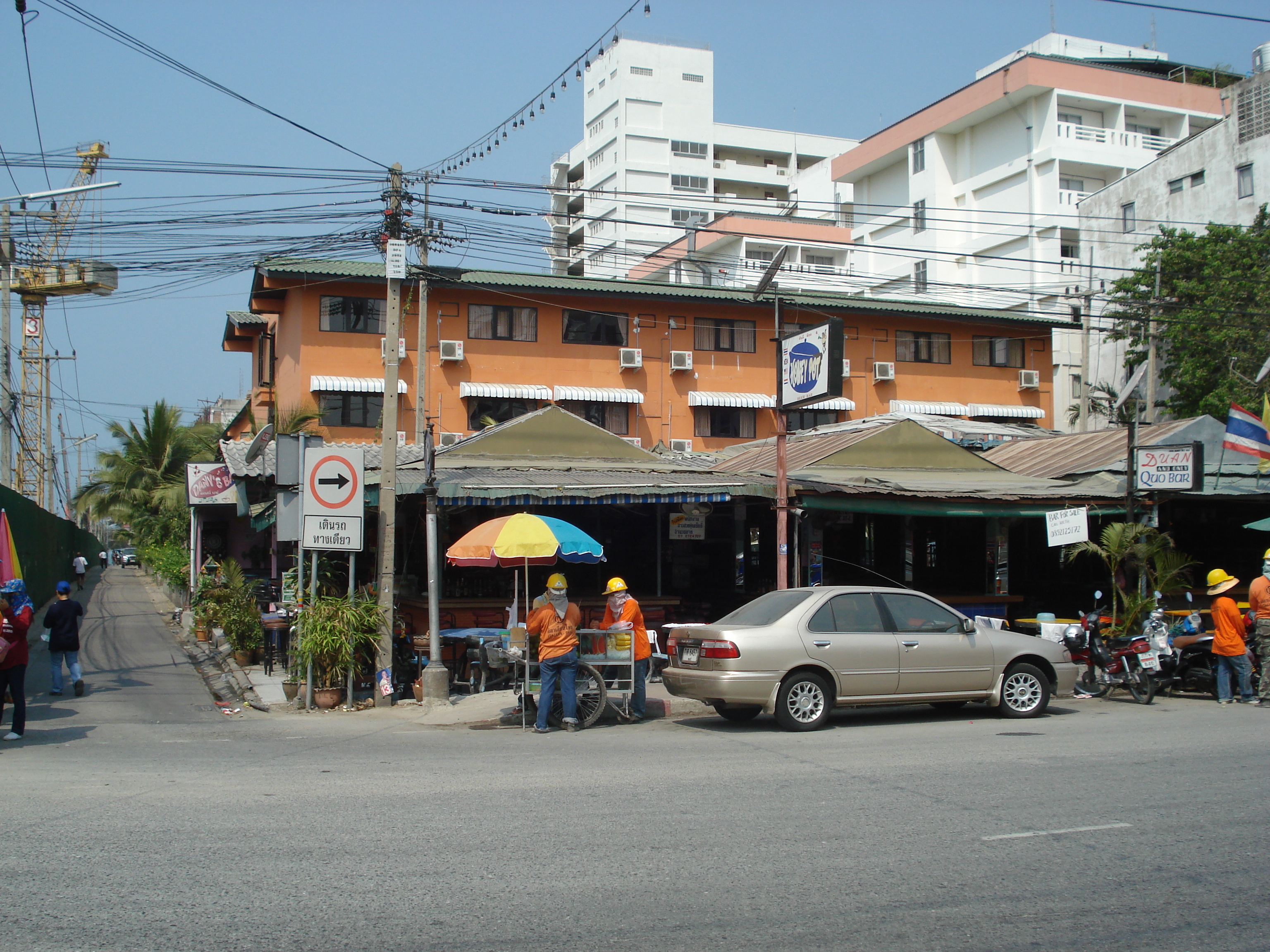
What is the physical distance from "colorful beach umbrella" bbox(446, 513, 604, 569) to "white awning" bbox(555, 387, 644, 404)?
1824 cm

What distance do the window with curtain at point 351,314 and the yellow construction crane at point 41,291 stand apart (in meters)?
5.92

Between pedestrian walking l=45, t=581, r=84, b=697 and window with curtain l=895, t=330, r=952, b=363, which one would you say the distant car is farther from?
window with curtain l=895, t=330, r=952, b=363

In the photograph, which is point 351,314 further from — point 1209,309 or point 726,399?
point 1209,309

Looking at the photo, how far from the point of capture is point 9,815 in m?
7.46

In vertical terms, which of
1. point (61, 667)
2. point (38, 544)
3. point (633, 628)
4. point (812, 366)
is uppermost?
point (812, 366)

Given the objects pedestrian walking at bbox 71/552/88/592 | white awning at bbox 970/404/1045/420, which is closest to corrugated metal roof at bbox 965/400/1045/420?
white awning at bbox 970/404/1045/420

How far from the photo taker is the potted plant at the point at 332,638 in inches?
551

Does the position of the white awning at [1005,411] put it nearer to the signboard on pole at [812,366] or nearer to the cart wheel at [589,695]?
the signboard on pole at [812,366]

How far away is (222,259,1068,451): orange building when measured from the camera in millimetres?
30922

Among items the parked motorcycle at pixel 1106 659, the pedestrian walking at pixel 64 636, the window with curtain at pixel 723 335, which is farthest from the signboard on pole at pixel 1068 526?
the window with curtain at pixel 723 335

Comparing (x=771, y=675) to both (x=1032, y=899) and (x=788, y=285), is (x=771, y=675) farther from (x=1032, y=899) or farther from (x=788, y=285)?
(x=788, y=285)

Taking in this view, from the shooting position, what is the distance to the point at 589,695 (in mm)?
12617

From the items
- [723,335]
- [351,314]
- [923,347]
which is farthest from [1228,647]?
[351,314]

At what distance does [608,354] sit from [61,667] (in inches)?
826
